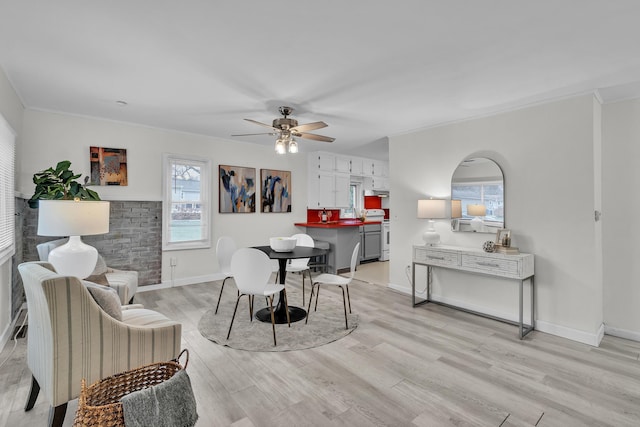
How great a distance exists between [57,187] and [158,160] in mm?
1479

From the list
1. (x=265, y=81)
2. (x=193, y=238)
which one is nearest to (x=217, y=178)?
(x=193, y=238)

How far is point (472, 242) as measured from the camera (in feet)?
12.8

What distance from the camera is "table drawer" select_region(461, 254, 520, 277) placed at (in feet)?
10.3

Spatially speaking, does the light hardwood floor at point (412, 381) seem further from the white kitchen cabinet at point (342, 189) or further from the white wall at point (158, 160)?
the white kitchen cabinet at point (342, 189)

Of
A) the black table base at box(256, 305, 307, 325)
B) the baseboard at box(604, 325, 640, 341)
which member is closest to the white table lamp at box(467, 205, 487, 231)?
the baseboard at box(604, 325, 640, 341)

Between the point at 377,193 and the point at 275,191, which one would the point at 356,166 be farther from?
the point at 275,191

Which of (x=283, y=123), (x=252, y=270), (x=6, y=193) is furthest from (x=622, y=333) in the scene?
(x=6, y=193)

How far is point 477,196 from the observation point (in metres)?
3.84

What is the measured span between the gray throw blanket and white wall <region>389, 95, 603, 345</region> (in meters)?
3.10

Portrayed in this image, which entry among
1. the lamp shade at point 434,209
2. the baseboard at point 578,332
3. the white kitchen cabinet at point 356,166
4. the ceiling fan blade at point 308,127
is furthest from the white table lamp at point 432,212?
the white kitchen cabinet at point 356,166

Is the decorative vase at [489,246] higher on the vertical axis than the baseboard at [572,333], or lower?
higher

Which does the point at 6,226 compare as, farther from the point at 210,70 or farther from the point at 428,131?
the point at 428,131

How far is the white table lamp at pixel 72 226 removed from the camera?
2348 mm

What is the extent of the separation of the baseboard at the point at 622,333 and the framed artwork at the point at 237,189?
504cm
